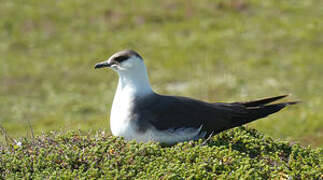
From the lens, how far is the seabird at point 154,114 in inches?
309

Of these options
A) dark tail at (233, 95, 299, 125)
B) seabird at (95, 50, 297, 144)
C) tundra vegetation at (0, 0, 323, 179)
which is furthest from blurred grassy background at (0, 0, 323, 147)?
seabird at (95, 50, 297, 144)

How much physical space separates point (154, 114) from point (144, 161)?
1.04 metres

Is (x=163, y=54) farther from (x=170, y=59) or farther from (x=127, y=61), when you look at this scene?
(x=127, y=61)

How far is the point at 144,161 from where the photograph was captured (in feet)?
23.3

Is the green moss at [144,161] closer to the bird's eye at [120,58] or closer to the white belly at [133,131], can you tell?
the white belly at [133,131]

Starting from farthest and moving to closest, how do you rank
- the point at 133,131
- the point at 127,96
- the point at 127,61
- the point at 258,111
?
the point at 258,111, the point at 127,61, the point at 127,96, the point at 133,131

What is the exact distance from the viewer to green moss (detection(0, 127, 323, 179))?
6789 millimetres

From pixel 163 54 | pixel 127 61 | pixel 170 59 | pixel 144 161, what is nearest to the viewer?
pixel 144 161

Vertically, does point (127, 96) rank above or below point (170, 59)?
above

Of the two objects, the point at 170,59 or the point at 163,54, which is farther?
the point at 163,54

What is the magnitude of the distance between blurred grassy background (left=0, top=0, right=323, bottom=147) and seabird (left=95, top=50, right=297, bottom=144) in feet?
27.0

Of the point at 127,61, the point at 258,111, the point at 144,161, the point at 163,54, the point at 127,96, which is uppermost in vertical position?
the point at 127,61

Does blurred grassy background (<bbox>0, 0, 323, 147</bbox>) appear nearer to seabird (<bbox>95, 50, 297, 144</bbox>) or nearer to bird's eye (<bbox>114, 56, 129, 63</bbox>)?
seabird (<bbox>95, 50, 297, 144</bbox>)

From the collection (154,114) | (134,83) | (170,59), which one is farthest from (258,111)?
(170,59)
